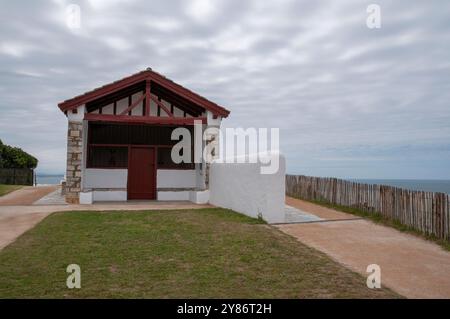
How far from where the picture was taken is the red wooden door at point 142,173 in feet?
52.6

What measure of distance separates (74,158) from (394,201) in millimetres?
10138

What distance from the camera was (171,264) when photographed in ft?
20.3

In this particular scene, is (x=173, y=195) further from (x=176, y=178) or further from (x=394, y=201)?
(x=394, y=201)

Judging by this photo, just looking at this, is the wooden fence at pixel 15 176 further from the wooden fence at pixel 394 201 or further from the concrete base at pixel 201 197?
the wooden fence at pixel 394 201

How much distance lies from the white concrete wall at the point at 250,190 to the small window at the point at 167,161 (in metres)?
2.50

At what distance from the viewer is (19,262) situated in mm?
6180

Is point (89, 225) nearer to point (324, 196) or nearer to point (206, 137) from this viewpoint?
point (206, 137)

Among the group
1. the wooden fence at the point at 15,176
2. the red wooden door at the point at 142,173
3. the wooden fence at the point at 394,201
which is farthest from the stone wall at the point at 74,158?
the wooden fence at the point at 15,176

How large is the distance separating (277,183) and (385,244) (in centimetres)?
323

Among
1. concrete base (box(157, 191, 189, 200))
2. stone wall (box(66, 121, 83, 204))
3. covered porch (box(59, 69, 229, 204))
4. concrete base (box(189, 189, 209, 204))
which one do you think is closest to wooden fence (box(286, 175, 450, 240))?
concrete base (box(189, 189, 209, 204))

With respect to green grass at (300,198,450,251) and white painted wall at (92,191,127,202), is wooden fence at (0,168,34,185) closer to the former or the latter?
white painted wall at (92,191,127,202)

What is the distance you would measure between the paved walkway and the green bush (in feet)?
89.4
